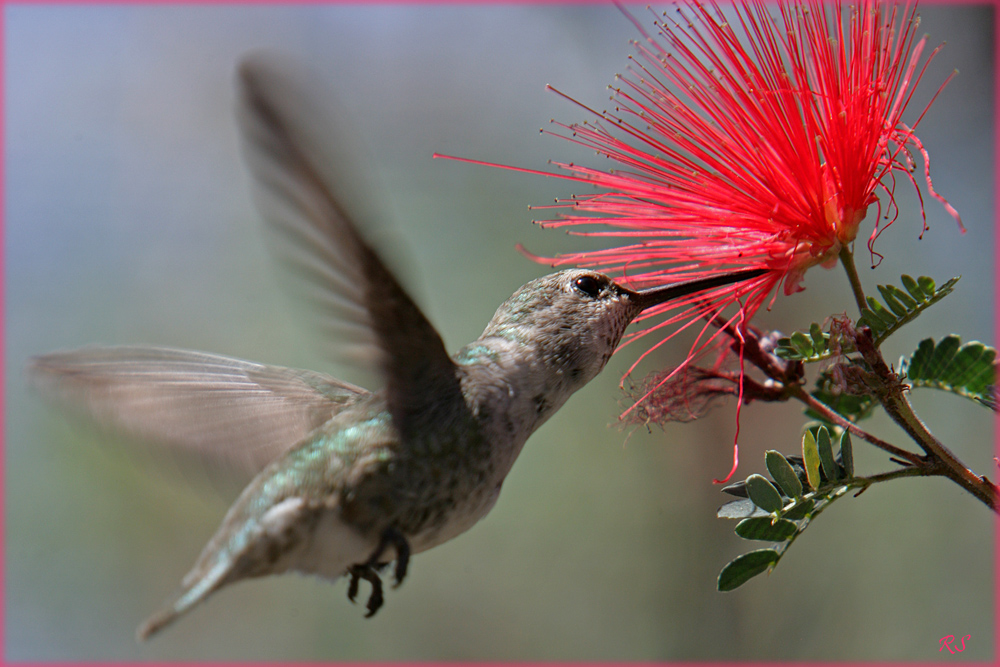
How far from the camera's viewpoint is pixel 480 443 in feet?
3.26

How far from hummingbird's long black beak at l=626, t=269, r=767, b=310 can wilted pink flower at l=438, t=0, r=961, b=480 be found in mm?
21

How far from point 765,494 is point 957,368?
0.37 m

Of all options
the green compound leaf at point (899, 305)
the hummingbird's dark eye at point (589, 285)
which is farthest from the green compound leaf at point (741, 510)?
the hummingbird's dark eye at point (589, 285)

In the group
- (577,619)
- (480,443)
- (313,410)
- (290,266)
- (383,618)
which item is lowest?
(383,618)

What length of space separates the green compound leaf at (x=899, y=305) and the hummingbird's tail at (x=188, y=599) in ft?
2.85

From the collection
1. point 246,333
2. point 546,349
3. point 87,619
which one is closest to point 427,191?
point 246,333

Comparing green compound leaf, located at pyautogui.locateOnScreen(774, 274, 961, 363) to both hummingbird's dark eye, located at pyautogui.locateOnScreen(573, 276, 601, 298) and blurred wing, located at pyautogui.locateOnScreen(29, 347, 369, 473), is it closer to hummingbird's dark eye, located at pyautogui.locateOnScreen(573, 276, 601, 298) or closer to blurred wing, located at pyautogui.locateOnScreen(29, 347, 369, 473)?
hummingbird's dark eye, located at pyautogui.locateOnScreen(573, 276, 601, 298)

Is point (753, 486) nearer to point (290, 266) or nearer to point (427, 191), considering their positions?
point (290, 266)

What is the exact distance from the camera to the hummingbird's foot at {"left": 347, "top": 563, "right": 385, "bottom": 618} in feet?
3.25

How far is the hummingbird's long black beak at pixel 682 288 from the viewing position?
99 centimetres

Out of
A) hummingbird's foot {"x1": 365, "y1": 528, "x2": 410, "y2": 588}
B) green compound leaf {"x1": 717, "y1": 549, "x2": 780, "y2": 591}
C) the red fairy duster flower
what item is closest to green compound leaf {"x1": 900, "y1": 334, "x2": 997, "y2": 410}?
the red fairy duster flower

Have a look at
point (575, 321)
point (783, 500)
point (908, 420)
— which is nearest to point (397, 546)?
point (575, 321)

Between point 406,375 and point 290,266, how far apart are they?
24cm

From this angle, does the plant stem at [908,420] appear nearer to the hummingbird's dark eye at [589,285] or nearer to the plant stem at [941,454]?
the plant stem at [941,454]
